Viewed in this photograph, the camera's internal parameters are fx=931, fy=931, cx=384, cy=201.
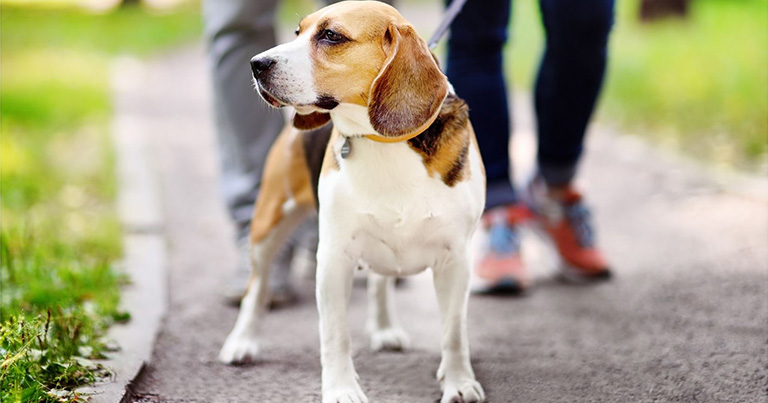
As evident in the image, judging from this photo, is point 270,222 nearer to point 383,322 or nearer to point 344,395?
point 383,322

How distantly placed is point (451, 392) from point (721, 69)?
260 inches

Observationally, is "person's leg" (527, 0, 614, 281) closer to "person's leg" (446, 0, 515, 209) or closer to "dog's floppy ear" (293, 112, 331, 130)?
"person's leg" (446, 0, 515, 209)

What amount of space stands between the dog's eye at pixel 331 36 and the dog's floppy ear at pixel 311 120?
36 centimetres

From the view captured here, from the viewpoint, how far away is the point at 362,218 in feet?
9.21

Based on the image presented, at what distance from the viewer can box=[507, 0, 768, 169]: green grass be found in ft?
22.4

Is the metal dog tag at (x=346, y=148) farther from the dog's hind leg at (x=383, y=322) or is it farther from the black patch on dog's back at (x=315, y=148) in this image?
the dog's hind leg at (x=383, y=322)

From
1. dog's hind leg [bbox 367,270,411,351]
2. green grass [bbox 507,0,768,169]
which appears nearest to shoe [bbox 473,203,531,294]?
dog's hind leg [bbox 367,270,411,351]

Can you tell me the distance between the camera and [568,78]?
4.11 meters

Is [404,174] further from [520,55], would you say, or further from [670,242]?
[520,55]

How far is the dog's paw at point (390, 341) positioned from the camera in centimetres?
355

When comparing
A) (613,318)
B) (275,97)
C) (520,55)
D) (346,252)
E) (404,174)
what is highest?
(275,97)

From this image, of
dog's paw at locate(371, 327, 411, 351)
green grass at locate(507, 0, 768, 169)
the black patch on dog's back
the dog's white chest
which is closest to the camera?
the dog's white chest

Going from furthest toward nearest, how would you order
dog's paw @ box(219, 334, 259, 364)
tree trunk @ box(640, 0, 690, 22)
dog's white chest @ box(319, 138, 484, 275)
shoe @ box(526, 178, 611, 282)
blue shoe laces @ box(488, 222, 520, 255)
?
tree trunk @ box(640, 0, 690, 22)
shoe @ box(526, 178, 611, 282)
blue shoe laces @ box(488, 222, 520, 255)
dog's paw @ box(219, 334, 259, 364)
dog's white chest @ box(319, 138, 484, 275)

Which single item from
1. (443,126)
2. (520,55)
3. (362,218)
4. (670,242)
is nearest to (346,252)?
(362,218)
